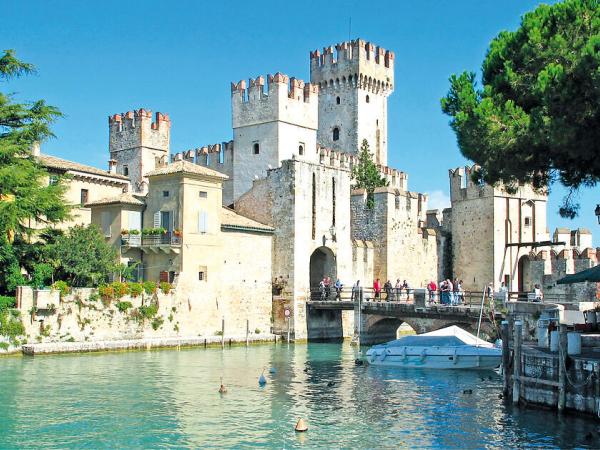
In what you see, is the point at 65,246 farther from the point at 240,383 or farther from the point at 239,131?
the point at 239,131

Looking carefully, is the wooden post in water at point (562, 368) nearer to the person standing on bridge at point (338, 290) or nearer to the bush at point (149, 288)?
the bush at point (149, 288)

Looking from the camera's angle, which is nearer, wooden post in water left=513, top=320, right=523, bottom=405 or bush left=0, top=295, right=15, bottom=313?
wooden post in water left=513, top=320, right=523, bottom=405

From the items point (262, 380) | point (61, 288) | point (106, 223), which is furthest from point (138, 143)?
point (262, 380)

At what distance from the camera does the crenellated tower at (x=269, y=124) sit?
43.0m

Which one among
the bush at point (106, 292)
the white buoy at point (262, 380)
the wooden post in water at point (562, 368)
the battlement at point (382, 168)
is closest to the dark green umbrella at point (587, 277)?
the wooden post in water at point (562, 368)

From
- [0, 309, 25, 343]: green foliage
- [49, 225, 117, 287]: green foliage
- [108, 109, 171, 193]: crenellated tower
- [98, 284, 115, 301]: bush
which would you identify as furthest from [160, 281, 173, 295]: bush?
[108, 109, 171, 193]: crenellated tower

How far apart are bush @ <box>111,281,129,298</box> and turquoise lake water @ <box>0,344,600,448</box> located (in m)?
3.70

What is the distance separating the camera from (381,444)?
53.0ft

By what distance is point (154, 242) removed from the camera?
3497 centimetres

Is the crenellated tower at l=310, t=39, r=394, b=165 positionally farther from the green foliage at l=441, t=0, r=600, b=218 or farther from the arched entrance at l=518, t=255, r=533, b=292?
the green foliage at l=441, t=0, r=600, b=218

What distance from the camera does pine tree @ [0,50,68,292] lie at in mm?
29672

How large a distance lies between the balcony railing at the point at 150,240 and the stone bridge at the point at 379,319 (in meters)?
7.21

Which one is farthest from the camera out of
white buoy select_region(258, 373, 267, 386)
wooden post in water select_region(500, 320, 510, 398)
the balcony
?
the balcony

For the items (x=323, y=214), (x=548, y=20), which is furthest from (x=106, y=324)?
(x=548, y=20)
